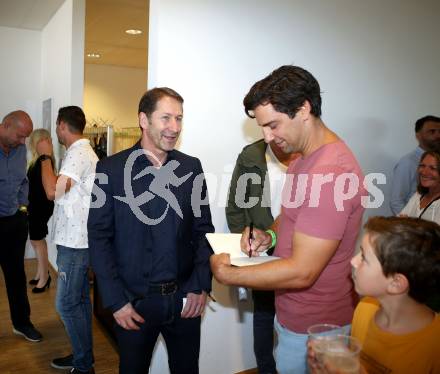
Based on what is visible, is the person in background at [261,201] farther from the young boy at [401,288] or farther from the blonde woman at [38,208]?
the blonde woman at [38,208]

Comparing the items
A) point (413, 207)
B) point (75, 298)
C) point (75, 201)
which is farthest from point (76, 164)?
point (413, 207)

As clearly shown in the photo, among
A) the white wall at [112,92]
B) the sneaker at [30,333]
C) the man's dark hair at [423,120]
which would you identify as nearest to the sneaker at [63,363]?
the sneaker at [30,333]

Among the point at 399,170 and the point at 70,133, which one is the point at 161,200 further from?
the point at 399,170

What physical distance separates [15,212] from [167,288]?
182 centimetres

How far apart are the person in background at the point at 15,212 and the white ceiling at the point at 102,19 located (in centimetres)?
191

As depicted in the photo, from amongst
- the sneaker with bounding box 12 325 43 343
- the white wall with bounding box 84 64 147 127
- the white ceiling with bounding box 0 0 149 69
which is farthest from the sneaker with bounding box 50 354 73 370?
the white wall with bounding box 84 64 147 127

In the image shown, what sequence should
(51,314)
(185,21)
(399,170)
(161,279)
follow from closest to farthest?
(161,279), (185,21), (399,170), (51,314)

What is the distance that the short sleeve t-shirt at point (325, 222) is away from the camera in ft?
3.90

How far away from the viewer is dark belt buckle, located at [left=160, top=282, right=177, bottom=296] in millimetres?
1688

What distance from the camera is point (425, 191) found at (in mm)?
2578

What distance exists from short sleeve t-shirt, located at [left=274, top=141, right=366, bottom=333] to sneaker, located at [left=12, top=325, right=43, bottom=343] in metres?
2.37

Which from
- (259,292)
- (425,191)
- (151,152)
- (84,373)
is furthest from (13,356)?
(425,191)

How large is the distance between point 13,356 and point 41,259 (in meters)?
1.41

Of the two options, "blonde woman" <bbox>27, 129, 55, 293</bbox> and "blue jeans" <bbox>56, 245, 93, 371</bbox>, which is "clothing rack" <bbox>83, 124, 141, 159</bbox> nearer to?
"blonde woman" <bbox>27, 129, 55, 293</bbox>
